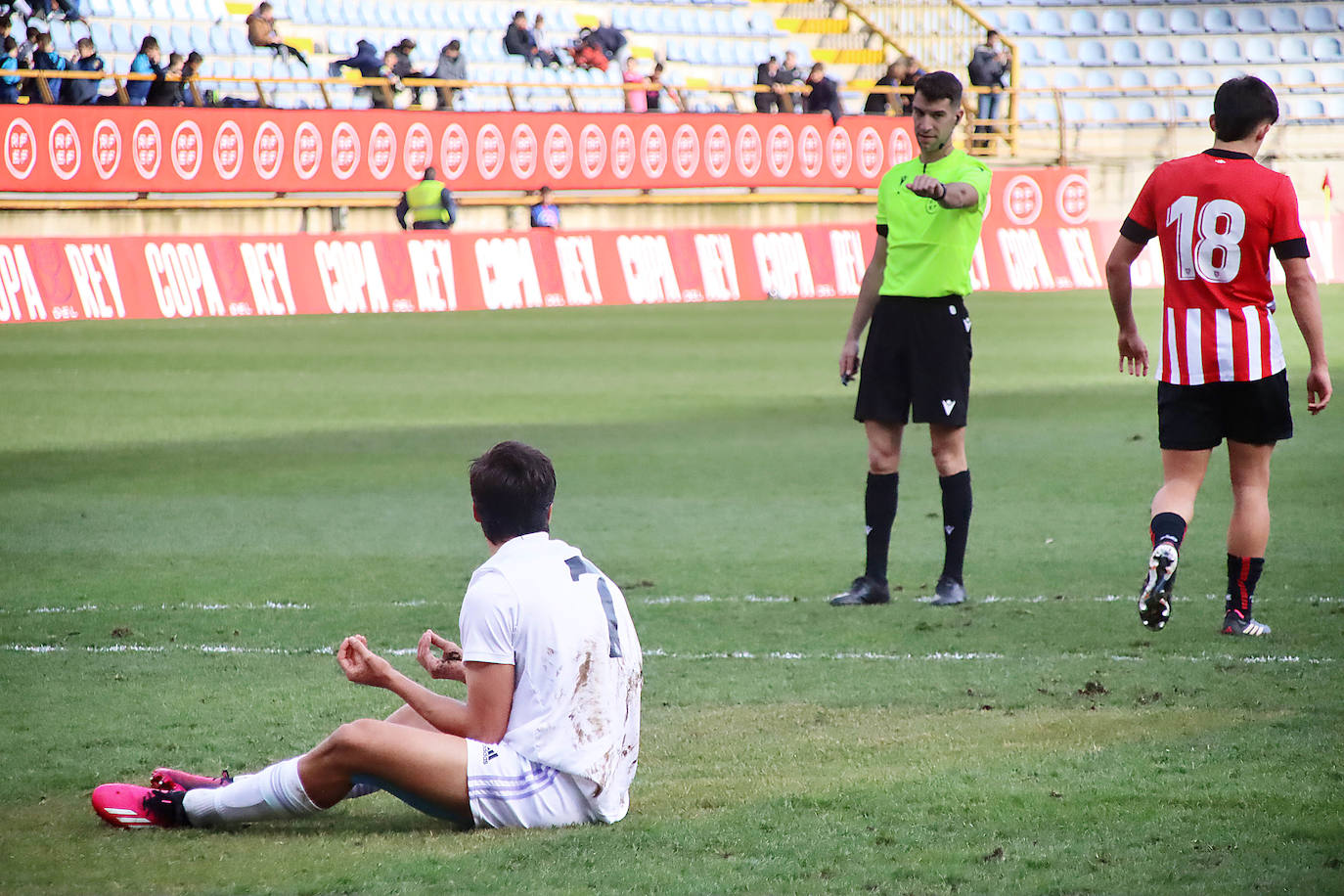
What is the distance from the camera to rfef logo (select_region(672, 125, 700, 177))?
3055 cm

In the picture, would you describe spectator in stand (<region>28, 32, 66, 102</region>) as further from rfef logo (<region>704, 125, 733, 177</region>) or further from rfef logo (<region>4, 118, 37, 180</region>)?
rfef logo (<region>704, 125, 733, 177</region>)

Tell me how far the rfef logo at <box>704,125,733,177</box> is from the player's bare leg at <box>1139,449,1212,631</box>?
24.9m

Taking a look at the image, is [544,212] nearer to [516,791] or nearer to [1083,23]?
[1083,23]

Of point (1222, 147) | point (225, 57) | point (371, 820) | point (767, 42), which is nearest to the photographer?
point (371, 820)

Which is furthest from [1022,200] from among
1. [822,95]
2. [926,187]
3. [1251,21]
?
[926,187]

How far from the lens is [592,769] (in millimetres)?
4457

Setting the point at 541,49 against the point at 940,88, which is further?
the point at 541,49

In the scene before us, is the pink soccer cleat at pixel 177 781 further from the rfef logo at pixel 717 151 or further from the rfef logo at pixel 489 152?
the rfef logo at pixel 717 151

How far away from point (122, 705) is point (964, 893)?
10.7ft

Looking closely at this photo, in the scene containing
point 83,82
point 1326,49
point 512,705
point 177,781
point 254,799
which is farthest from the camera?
point 1326,49

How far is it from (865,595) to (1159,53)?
35546 mm

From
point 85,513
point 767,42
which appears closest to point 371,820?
point 85,513

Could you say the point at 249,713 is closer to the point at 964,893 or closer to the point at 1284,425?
the point at 964,893

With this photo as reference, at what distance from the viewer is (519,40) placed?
32.3 meters
